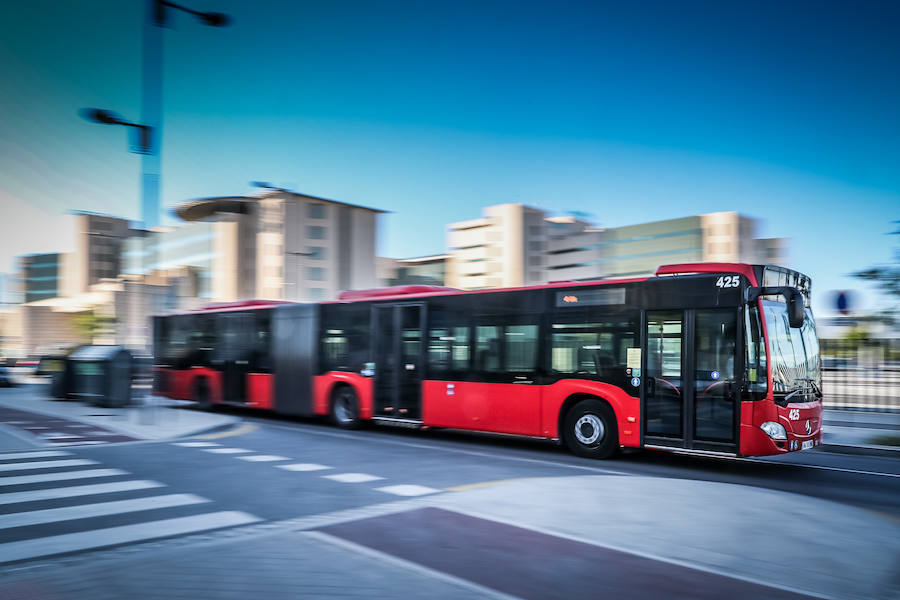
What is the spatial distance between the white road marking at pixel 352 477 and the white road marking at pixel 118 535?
2156mm

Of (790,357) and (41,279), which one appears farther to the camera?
(41,279)

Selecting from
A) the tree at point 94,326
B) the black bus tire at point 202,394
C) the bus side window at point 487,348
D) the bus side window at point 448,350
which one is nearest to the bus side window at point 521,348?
the bus side window at point 487,348

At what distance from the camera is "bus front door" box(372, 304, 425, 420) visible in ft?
47.6

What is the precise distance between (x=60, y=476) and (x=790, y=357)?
9952mm

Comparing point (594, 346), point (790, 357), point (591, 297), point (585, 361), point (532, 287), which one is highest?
point (532, 287)

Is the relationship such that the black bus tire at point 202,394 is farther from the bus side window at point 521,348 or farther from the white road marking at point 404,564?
the white road marking at point 404,564

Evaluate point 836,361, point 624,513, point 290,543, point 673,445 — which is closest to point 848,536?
point 624,513

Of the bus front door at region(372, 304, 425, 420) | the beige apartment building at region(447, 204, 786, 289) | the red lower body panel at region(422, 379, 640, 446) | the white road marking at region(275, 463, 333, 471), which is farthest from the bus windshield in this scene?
the beige apartment building at region(447, 204, 786, 289)

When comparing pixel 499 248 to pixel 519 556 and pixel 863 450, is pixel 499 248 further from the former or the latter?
pixel 519 556

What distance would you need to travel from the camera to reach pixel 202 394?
67.6 feet

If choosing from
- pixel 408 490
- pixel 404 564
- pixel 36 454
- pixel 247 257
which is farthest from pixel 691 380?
Answer: pixel 247 257

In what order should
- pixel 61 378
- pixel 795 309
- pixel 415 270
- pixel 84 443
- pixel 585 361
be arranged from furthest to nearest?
pixel 415 270 < pixel 61 378 < pixel 84 443 < pixel 585 361 < pixel 795 309

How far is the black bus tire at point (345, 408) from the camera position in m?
15.8

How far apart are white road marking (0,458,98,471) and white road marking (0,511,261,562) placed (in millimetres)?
4235
